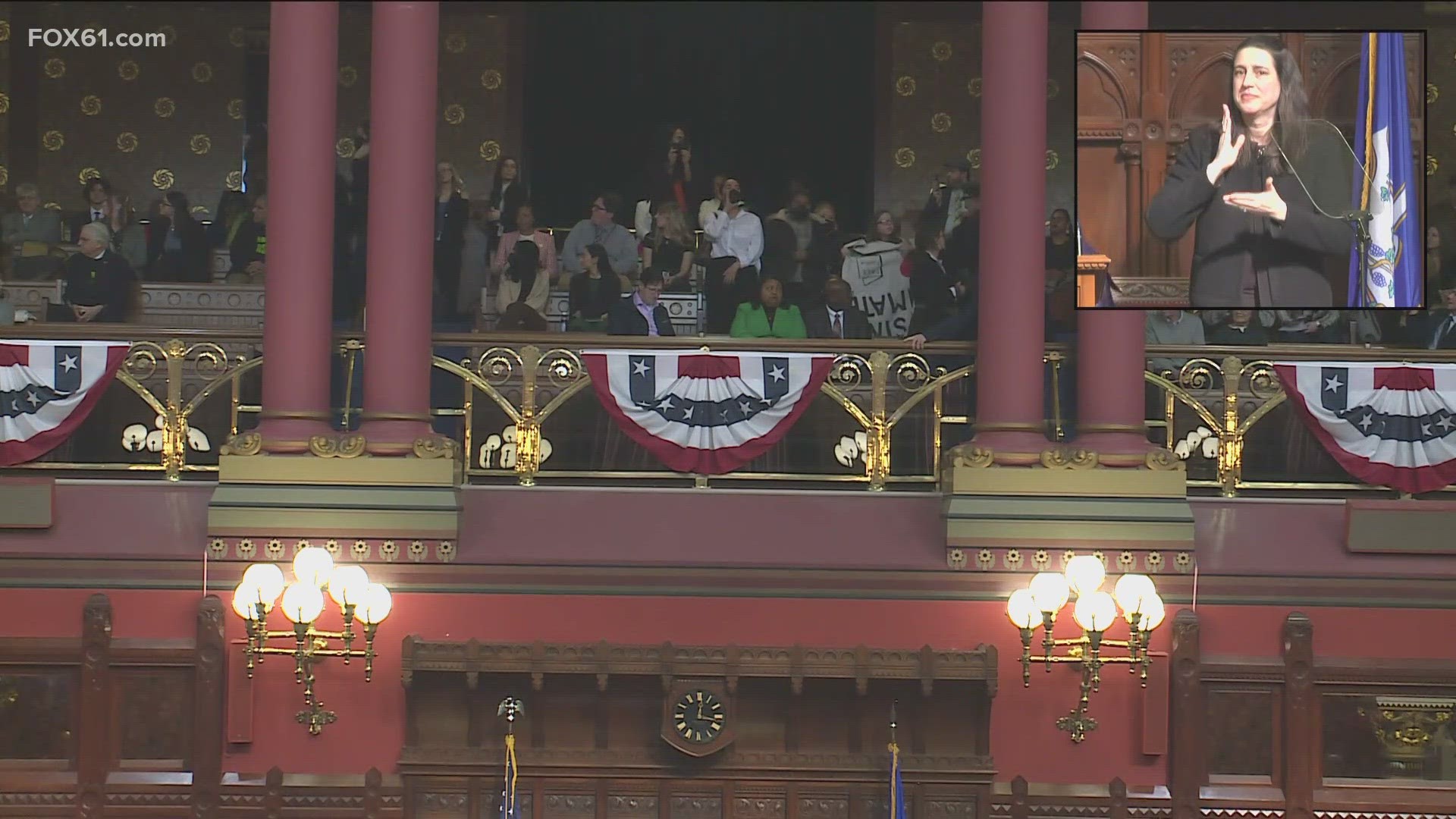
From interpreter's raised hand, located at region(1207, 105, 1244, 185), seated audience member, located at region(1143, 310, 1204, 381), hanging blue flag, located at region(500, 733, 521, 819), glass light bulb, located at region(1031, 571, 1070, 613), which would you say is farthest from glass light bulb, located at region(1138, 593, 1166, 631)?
hanging blue flag, located at region(500, 733, 521, 819)

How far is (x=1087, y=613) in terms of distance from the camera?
14242 millimetres

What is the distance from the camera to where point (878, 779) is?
617 inches

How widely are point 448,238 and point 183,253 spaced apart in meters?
2.69

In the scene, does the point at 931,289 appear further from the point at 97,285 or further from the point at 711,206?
the point at 97,285

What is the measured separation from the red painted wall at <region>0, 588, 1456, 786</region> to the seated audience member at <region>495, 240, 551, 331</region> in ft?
12.7

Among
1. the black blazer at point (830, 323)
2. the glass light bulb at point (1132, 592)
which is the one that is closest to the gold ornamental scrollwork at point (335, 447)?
the black blazer at point (830, 323)

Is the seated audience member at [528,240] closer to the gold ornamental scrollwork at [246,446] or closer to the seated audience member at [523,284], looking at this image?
the seated audience member at [523,284]

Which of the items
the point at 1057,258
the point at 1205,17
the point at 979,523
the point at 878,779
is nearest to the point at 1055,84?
the point at 1205,17

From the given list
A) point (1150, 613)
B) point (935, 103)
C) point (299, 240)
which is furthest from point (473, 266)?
point (1150, 613)

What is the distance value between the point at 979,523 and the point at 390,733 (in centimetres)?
462

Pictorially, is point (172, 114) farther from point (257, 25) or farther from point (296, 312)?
point (296, 312)

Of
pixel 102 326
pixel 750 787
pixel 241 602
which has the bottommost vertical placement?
pixel 750 787

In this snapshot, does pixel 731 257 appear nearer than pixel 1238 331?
No

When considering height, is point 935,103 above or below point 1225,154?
above
